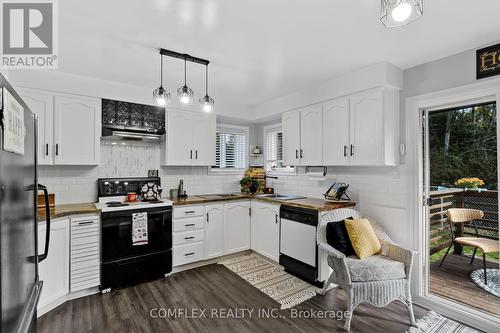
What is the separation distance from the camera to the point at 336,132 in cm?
317

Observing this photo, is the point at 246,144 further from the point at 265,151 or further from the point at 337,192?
the point at 337,192

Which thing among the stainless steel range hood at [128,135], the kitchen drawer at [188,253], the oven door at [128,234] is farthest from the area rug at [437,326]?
the stainless steel range hood at [128,135]

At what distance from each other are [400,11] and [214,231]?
3.24 metres

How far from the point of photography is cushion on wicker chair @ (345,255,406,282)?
2.26 m

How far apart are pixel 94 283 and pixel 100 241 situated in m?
0.44

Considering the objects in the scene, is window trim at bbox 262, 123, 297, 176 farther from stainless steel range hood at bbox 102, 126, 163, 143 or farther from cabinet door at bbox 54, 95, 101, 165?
cabinet door at bbox 54, 95, 101, 165

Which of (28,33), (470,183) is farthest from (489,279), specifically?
(28,33)

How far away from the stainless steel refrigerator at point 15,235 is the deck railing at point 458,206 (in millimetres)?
3273

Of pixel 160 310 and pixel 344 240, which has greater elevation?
pixel 344 240

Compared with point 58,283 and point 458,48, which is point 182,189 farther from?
point 458,48

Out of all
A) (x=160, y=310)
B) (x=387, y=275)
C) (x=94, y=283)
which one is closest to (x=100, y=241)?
(x=94, y=283)

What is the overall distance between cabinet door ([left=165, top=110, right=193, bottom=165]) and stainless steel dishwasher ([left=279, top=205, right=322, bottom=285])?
5.20 feet

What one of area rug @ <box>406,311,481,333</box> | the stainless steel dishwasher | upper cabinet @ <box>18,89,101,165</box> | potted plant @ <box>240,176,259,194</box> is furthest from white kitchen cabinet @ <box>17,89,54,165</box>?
area rug @ <box>406,311,481,333</box>

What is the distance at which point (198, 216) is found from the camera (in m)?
3.56
